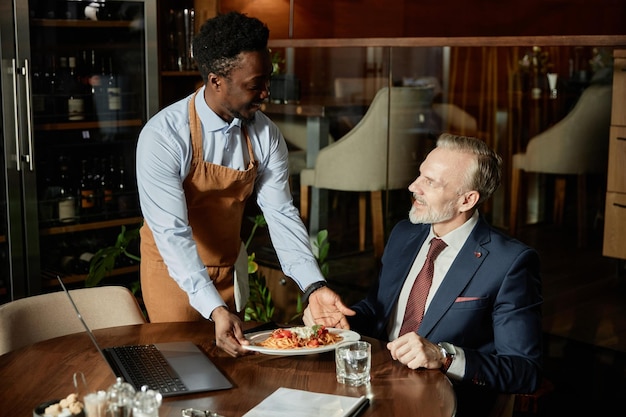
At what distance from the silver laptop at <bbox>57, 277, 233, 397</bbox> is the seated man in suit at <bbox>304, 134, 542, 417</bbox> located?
414 millimetres

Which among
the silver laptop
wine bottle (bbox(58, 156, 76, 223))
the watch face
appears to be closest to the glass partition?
wine bottle (bbox(58, 156, 76, 223))

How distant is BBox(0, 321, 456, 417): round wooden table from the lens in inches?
70.7

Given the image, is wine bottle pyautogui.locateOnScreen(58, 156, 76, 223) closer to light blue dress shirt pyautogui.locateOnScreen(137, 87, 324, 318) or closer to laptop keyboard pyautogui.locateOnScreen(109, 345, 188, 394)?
light blue dress shirt pyautogui.locateOnScreen(137, 87, 324, 318)

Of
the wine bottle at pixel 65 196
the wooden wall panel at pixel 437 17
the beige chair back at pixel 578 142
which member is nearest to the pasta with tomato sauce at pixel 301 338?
the beige chair back at pixel 578 142

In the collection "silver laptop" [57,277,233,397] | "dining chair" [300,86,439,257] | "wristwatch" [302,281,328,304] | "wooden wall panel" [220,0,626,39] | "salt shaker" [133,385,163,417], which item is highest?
"wooden wall panel" [220,0,626,39]

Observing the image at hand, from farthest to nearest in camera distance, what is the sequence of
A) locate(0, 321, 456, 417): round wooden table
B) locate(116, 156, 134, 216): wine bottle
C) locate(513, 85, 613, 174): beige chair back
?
locate(116, 156, 134, 216): wine bottle
locate(513, 85, 613, 174): beige chair back
locate(0, 321, 456, 417): round wooden table

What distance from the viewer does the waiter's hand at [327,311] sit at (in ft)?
7.73

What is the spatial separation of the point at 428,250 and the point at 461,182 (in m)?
0.21

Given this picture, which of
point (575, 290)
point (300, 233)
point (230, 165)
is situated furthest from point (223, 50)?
point (575, 290)

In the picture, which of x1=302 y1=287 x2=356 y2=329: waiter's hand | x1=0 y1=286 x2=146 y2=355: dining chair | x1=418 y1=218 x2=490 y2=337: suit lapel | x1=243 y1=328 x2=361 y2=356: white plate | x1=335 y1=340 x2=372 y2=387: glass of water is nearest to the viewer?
x1=335 y1=340 x2=372 y2=387: glass of water

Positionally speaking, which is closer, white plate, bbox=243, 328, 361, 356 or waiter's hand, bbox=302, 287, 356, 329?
white plate, bbox=243, 328, 361, 356

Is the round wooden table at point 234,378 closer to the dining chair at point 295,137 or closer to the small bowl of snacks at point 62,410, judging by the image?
the small bowl of snacks at point 62,410

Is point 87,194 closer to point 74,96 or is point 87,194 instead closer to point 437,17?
point 74,96

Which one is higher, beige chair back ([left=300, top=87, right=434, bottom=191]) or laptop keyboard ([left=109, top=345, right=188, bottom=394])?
beige chair back ([left=300, top=87, right=434, bottom=191])
